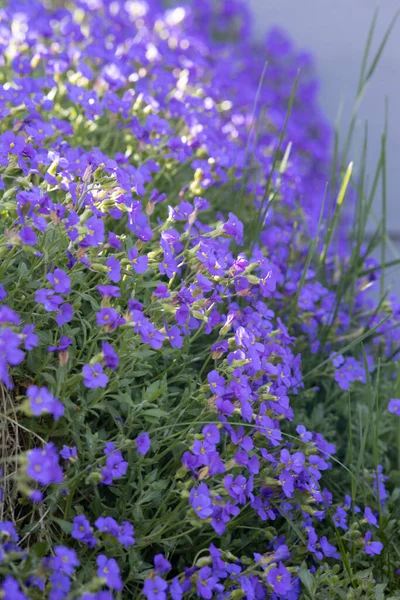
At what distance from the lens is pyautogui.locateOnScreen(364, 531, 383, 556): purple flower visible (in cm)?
161

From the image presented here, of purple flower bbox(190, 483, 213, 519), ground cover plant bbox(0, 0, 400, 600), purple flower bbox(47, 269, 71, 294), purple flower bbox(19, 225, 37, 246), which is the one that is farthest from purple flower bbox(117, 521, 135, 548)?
purple flower bbox(19, 225, 37, 246)

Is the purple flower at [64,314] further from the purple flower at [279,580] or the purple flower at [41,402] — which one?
the purple flower at [279,580]

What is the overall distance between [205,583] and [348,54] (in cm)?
410

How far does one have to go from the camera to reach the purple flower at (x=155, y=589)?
125 cm

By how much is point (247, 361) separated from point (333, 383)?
31.3 inches

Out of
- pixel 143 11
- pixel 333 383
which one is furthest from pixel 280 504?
pixel 143 11

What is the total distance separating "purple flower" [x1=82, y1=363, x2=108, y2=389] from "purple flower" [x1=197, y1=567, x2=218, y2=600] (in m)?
0.40

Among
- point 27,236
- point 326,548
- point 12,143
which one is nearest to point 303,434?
point 326,548

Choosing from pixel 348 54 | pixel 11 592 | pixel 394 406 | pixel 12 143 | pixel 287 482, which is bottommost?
pixel 11 592

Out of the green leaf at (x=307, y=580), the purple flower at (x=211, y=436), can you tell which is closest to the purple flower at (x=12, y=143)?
the purple flower at (x=211, y=436)

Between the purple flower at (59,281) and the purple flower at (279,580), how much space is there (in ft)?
2.29

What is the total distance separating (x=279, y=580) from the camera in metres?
1.41

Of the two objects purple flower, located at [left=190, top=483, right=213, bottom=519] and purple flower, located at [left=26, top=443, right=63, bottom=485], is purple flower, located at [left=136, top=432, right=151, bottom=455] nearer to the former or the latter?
purple flower, located at [left=190, top=483, right=213, bottom=519]

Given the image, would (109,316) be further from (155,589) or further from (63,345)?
(155,589)
